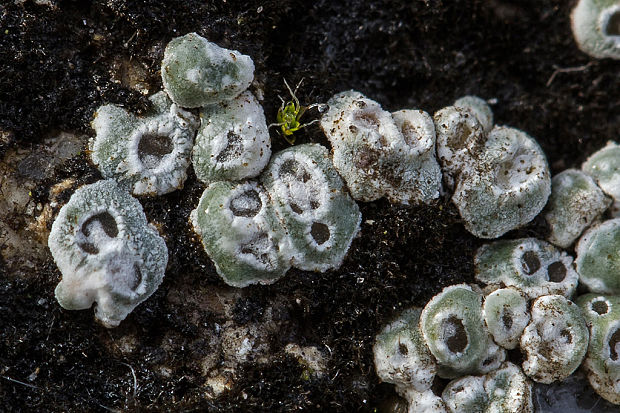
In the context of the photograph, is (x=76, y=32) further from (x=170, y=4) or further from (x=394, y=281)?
(x=394, y=281)

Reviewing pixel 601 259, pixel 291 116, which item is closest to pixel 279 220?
pixel 291 116

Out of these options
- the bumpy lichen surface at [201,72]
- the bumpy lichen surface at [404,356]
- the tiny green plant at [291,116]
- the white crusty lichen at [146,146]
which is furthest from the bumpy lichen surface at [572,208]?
the white crusty lichen at [146,146]

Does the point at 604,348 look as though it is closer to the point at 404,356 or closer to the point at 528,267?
the point at 528,267

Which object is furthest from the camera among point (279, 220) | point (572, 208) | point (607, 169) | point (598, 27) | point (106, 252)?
point (598, 27)

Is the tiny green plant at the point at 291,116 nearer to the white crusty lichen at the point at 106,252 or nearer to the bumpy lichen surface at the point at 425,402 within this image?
the white crusty lichen at the point at 106,252

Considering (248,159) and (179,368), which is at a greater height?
(248,159)

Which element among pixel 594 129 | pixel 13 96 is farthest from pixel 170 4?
pixel 594 129

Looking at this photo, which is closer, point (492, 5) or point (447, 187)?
point (447, 187)
